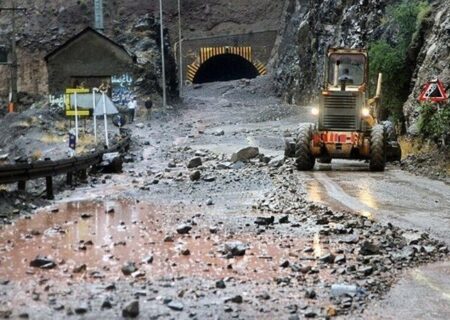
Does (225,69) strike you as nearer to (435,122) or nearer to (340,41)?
(340,41)

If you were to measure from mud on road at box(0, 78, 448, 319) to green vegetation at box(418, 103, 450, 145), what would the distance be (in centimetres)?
474

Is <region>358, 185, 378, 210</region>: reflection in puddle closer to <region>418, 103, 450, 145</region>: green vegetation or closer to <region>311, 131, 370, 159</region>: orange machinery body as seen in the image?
<region>311, 131, 370, 159</region>: orange machinery body

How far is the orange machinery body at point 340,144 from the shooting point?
19906mm

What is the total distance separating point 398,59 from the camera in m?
28.3

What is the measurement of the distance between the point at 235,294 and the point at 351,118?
44.6ft

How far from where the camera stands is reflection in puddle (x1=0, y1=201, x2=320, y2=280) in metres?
8.28

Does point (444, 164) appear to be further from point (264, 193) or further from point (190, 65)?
point (190, 65)

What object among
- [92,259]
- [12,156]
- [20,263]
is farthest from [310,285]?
[12,156]

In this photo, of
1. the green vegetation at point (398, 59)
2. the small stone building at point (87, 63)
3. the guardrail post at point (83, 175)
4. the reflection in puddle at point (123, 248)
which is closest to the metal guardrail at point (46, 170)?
the guardrail post at point (83, 175)

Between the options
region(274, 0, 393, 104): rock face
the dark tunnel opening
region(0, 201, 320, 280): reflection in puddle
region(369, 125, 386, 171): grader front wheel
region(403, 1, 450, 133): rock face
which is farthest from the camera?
the dark tunnel opening

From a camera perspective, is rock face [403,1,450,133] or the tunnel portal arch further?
the tunnel portal arch

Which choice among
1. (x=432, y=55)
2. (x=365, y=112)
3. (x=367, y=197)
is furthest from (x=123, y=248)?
(x=432, y=55)

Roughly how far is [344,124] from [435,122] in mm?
3359

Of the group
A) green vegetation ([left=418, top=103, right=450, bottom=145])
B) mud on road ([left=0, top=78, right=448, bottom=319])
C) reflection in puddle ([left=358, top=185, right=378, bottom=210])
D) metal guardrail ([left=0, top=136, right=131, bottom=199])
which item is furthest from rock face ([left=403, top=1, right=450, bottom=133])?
metal guardrail ([left=0, top=136, right=131, bottom=199])
